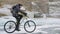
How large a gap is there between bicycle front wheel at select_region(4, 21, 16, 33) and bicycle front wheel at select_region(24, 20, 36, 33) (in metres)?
0.55

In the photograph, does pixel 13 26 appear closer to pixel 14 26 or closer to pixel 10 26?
pixel 14 26

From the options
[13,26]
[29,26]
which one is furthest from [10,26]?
[29,26]

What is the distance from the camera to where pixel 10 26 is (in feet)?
28.1

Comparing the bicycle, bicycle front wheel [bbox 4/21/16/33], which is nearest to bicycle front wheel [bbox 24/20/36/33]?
the bicycle

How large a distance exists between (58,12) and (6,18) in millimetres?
3378

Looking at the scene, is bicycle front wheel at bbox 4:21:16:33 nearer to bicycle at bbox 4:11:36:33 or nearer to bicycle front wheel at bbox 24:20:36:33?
bicycle at bbox 4:11:36:33

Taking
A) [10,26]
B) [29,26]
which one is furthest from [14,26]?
[29,26]

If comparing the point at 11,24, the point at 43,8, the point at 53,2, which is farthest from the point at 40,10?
the point at 11,24

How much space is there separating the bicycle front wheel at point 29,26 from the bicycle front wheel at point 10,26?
545mm

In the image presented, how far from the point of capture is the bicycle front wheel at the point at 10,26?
8492 millimetres

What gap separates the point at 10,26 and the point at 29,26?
855 mm

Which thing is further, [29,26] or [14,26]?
[29,26]

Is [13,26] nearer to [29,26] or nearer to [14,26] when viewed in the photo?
[14,26]

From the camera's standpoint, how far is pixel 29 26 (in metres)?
8.67
